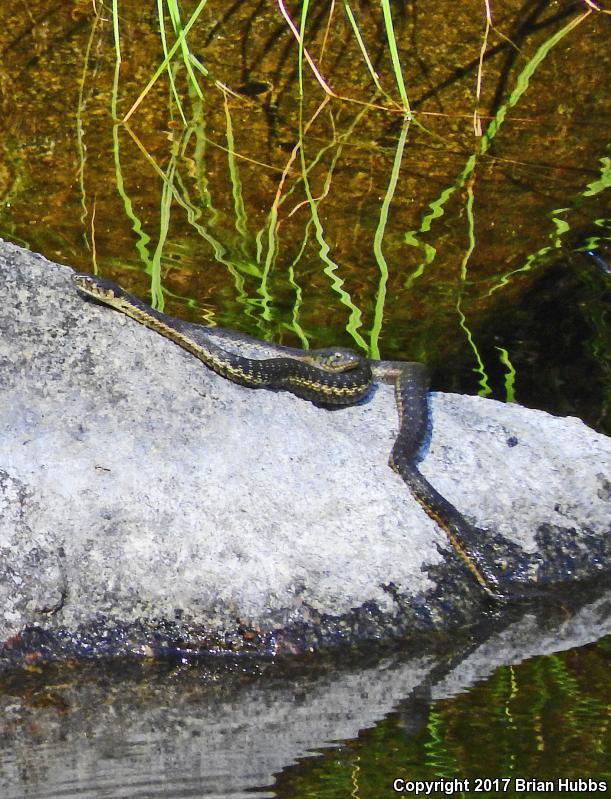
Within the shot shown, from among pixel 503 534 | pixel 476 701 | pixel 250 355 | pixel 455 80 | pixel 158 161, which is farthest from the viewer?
pixel 455 80

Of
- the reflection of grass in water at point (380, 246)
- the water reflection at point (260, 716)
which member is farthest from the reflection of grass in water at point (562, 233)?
the water reflection at point (260, 716)

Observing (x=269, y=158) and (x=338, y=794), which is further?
(x=269, y=158)

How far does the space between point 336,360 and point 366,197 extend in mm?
3840

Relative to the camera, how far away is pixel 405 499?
5.70 meters

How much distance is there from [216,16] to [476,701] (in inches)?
384

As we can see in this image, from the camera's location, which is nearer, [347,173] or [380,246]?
[380,246]

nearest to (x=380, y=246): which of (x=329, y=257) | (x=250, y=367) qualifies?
(x=329, y=257)

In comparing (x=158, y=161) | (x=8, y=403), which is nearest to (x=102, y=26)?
(x=158, y=161)

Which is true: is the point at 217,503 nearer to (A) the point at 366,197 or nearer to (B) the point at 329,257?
(B) the point at 329,257

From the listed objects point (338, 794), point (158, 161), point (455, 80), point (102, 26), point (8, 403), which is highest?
point (102, 26)

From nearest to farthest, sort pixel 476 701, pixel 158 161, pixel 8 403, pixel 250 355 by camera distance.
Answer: pixel 476 701, pixel 8 403, pixel 250 355, pixel 158 161

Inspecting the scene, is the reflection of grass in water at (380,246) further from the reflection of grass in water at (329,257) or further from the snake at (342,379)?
the snake at (342,379)

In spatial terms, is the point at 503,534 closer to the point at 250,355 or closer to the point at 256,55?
the point at 250,355

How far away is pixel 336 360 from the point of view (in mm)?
6762
